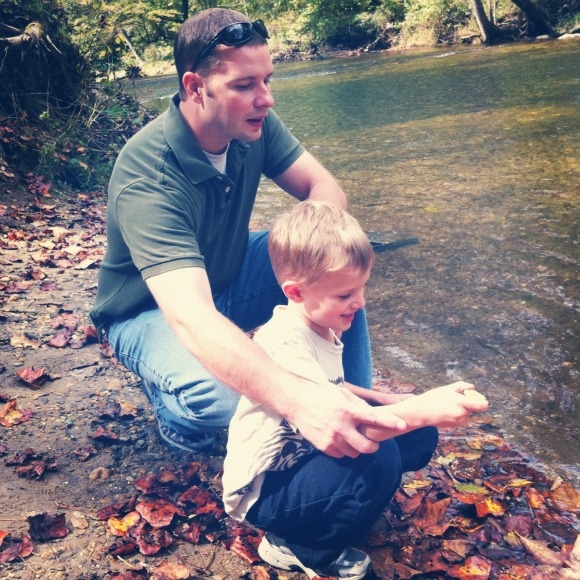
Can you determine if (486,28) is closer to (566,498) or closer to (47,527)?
(566,498)

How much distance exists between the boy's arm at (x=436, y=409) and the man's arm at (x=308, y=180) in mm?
1492

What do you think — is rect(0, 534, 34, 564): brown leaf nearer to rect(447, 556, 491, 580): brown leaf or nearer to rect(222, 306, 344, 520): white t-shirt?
rect(222, 306, 344, 520): white t-shirt

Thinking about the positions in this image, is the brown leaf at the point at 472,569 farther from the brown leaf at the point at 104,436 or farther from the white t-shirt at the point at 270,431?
the brown leaf at the point at 104,436

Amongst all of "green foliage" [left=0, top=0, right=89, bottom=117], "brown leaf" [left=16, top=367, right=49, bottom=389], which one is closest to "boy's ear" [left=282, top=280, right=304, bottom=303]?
"brown leaf" [left=16, top=367, right=49, bottom=389]

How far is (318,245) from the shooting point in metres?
2.06

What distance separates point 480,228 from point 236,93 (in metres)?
3.02

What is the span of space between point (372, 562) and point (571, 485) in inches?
33.4

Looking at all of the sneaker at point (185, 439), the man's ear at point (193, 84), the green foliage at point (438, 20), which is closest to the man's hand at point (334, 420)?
the sneaker at point (185, 439)

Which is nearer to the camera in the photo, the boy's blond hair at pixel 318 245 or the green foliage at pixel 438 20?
the boy's blond hair at pixel 318 245

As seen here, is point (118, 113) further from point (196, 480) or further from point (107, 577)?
point (107, 577)

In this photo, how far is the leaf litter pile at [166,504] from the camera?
2.14 metres

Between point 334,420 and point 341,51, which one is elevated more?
point 334,420

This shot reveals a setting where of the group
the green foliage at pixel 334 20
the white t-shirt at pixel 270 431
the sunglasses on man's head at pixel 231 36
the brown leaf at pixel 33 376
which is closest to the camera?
the white t-shirt at pixel 270 431

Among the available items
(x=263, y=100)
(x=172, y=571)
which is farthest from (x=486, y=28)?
(x=172, y=571)
